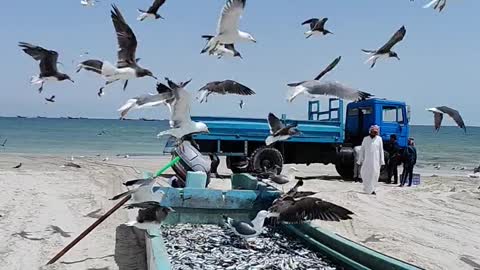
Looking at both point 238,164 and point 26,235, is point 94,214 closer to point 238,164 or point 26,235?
point 26,235

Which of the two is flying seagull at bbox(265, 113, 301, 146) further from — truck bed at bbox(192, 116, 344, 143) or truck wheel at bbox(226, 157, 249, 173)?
truck wheel at bbox(226, 157, 249, 173)

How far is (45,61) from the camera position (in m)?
7.21

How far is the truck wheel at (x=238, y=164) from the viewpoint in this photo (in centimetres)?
1523

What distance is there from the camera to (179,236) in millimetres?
7355

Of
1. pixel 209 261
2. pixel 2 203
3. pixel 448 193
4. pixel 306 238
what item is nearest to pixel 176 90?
pixel 209 261

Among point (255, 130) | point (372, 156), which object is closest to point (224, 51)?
point (372, 156)

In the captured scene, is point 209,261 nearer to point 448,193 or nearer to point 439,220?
point 439,220

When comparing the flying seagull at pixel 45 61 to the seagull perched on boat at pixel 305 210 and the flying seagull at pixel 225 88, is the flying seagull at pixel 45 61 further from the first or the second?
the seagull perched on boat at pixel 305 210

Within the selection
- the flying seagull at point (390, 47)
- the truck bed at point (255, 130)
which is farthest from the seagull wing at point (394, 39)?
the truck bed at point (255, 130)

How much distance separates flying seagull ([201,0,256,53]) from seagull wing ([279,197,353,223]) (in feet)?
6.33

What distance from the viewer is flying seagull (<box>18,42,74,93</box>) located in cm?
718

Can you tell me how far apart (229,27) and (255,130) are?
29.8ft

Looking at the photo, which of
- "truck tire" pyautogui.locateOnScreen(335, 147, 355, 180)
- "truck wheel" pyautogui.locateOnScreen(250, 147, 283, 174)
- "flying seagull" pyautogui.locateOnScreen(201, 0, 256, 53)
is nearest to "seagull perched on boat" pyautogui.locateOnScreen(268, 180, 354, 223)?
"flying seagull" pyautogui.locateOnScreen(201, 0, 256, 53)

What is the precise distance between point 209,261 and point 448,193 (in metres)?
9.67
